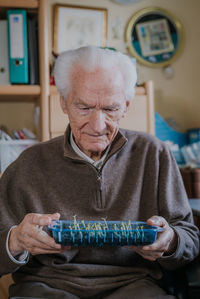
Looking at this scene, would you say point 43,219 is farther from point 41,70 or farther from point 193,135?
point 193,135

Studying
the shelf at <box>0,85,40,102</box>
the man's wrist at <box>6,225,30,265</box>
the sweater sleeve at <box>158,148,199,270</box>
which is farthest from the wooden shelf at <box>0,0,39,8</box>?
the man's wrist at <box>6,225,30,265</box>

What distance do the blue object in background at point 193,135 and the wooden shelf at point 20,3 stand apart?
47.4 inches

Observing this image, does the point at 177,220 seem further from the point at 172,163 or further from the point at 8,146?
the point at 8,146

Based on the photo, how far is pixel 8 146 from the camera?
6.23ft

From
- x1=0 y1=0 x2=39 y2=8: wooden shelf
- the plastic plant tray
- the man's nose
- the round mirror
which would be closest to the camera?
the plastic plant tray

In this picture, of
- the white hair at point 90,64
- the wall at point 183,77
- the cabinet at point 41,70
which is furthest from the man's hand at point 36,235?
the wall at point 183,77

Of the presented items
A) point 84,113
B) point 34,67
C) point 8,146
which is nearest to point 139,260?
point 84,113

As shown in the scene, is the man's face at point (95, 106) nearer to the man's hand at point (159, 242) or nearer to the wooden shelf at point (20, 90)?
the man's hand at point (159, 242)

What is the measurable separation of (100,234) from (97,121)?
1.33 ft

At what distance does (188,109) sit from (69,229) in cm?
179

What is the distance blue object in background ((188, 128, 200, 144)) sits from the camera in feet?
Result: 7.54

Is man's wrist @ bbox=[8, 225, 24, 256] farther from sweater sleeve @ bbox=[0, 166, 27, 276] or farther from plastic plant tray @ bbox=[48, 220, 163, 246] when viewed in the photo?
plastic plant tray @ bbox=[48, 220, 163, 246]

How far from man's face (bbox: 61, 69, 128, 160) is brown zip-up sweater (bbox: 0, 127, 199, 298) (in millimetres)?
80

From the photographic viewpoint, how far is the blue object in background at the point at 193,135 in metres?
2.30
